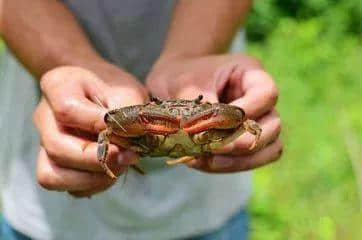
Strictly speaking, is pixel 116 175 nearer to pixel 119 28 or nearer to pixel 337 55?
pixel 119 28

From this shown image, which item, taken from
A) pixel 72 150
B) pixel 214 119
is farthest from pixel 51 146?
pixel 214 119

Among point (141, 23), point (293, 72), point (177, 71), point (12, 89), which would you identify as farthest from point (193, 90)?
point (293, 72)

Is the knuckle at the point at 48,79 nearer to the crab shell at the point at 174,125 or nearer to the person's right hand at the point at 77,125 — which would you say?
the person's right hand at the point at 77,125

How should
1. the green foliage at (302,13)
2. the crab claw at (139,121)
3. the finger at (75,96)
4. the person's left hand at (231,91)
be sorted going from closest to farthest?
1. the crab claw at (139,121)
2. the finger at (75,96)
3. the person's left hand at (231,91)
4. the green foliage at (302,13)

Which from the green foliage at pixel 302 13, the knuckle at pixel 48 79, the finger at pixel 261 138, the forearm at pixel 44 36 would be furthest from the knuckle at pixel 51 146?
the green foliage at pixel 302 13

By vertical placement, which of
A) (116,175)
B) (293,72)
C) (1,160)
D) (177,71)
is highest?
(293,72)

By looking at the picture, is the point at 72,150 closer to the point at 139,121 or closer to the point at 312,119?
the point at 139,121
